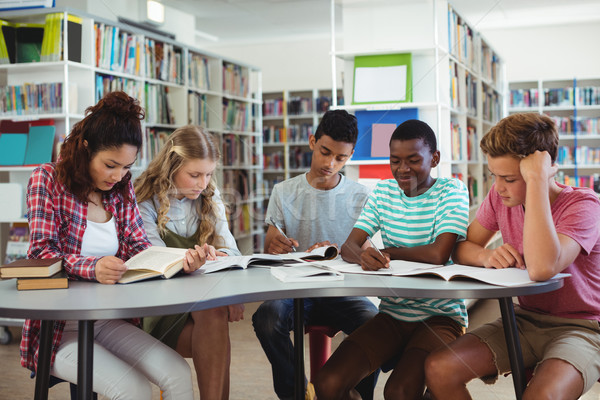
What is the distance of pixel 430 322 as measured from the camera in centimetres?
173

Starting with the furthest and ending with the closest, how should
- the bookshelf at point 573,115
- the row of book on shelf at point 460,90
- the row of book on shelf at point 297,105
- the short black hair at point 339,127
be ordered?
the row of book on shelf at point 297,105 → the bookshelf at point 573,115 → the row of book on shelf at point 460,90 → the short black hair at point 339,127

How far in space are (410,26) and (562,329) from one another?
227 centimetres

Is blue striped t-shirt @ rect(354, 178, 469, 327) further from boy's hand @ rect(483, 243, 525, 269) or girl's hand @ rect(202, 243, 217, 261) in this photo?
girl's hand @ rect(202, 243, 217, 261)

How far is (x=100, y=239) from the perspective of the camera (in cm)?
169

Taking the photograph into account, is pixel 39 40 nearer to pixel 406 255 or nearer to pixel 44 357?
pixel 44 357

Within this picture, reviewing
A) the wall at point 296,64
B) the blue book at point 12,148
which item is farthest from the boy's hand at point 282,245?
the wall at point 296,64

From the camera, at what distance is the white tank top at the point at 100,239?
1.66 metres

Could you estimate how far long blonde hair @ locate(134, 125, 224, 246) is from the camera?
202 centimetres

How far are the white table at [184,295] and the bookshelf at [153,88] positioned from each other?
7.80 ft

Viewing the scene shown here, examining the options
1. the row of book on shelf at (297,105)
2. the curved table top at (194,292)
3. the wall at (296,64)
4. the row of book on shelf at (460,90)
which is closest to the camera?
the curved table top at (194,292)

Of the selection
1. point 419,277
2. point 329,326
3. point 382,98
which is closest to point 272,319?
point 329,326

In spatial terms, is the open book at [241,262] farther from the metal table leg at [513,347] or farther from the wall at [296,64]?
the wall at [296,64]

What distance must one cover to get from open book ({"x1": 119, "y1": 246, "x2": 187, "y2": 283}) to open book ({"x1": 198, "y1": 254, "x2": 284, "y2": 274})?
0.09 metres

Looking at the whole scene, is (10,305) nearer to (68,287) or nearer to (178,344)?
(68,287)
